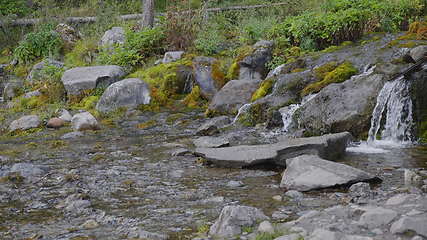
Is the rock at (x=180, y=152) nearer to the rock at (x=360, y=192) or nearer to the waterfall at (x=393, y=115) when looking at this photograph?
the waterfall at (x=393, y=115)

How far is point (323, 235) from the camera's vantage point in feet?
12.7

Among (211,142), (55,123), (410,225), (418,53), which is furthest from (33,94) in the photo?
(410,225)

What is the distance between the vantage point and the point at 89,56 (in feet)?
57.3

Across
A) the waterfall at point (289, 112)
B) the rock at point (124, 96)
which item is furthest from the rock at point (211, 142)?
the rock at point (124, 96)

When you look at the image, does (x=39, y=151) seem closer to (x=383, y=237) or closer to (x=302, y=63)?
(x=302, y=63)

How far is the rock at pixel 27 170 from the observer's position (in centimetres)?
725

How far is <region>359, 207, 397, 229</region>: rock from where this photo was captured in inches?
158

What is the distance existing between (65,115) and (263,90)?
15.7 ft

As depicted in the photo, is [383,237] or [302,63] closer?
[383,237]

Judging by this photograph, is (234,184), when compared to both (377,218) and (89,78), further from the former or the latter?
(89,78)

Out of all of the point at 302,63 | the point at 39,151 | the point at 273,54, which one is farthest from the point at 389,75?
the point at 39,151

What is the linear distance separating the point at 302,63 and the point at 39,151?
5.98 m

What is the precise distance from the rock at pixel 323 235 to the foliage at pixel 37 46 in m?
16.8

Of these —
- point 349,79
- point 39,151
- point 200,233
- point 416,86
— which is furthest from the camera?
point 349,79
